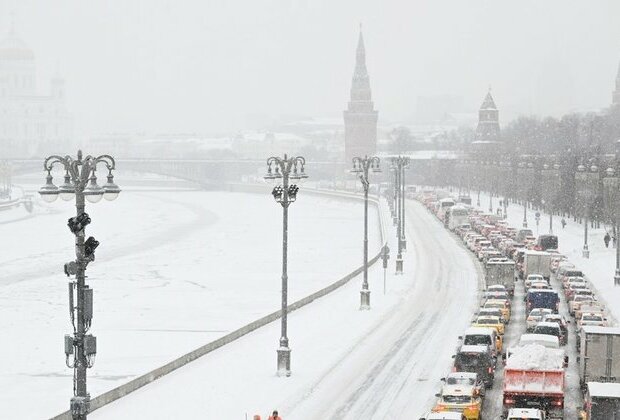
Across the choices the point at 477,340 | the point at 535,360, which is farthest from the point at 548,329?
the point at 535,360

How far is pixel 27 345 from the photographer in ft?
129

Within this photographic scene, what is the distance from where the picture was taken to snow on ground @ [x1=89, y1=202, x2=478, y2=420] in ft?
93.2

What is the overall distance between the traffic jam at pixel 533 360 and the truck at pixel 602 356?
0.02m

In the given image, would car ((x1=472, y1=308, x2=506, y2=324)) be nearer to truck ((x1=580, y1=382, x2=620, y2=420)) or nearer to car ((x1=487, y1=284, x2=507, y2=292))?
car ((x1=487, y1=284, x2=507, y2=292))

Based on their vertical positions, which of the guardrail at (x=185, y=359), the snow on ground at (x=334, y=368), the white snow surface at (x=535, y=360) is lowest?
the snow on ground at (x=334, y=368)

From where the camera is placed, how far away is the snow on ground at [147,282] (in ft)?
114

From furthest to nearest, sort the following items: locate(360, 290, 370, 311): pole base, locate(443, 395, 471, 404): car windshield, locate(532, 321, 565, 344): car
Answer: locate(360, 290, 370, 311): pole base < locate(532, 321, 565, 344): car < locate(443, 395, 471, 404): car windshield

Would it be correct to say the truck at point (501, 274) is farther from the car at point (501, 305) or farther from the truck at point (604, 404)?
the truck at point (604, 404)

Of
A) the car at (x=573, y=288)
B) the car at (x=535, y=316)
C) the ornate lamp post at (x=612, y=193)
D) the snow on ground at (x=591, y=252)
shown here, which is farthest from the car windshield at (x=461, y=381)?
the ornate lamp post at (x=612, y=193)

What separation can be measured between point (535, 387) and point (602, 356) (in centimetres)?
324

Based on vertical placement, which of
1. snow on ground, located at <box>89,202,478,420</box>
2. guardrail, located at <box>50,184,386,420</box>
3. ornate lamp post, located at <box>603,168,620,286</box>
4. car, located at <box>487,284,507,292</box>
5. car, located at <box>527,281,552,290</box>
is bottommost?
snow on ground, located at <box>89,202,478,420</box>

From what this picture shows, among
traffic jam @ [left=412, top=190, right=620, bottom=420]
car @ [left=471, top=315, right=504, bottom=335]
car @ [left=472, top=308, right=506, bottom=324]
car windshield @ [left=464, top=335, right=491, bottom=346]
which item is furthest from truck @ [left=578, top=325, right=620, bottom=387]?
car @ [left=472, top=308, right=506, bottom=324]

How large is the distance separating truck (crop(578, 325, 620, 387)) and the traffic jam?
1.0 inches

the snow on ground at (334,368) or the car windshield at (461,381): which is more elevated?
the car windshield at (461,381)
